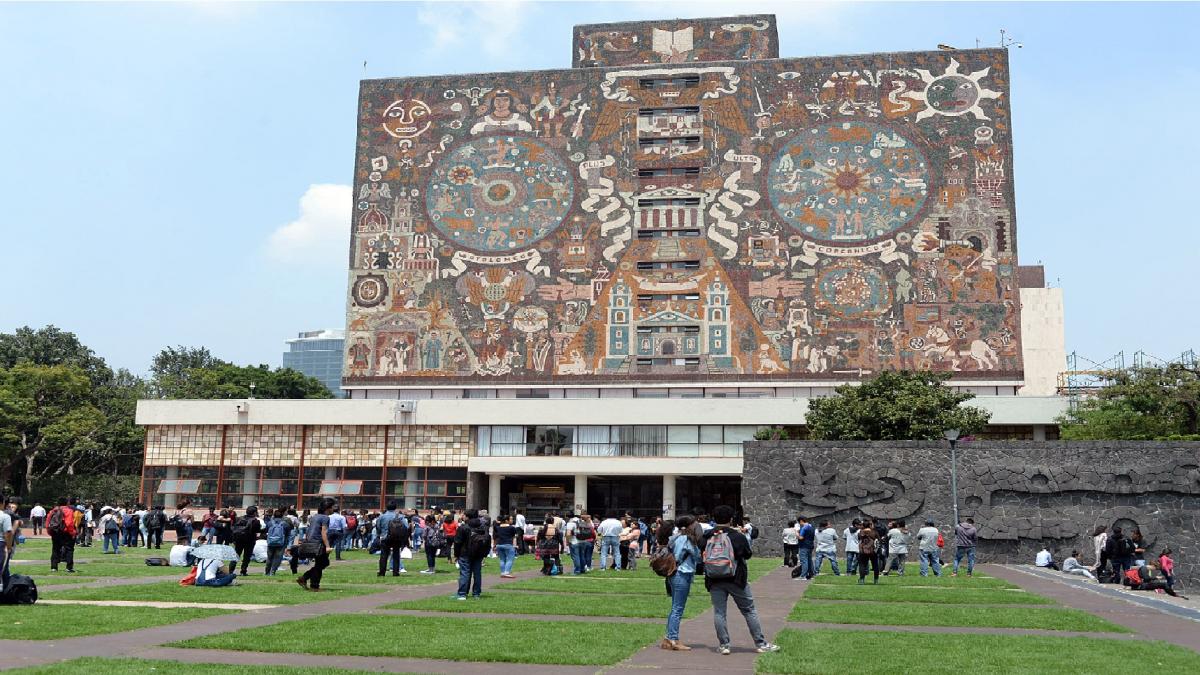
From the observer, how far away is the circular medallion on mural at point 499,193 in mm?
64375

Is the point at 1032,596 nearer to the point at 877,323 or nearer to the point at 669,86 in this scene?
the point at 877,323

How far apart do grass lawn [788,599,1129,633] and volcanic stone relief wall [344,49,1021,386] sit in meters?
41.7

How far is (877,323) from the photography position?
198 feet

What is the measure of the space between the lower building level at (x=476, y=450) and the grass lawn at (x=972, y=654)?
1745 inches

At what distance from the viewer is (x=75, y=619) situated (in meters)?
15.1

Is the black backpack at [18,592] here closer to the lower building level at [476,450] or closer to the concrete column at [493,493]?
the lower building level at [476,450]

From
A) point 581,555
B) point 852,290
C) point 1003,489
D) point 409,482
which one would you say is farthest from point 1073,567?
point 409,482

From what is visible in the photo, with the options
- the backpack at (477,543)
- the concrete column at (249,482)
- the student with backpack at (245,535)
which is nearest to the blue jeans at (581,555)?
the student with backpack at (245,535)

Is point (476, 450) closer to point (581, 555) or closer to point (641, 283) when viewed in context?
point (641, 283)

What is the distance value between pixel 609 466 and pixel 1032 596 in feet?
128

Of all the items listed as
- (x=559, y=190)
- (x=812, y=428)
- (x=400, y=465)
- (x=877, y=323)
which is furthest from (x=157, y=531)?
(x=877, y=323)

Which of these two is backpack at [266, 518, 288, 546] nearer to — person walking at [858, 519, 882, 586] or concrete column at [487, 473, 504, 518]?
person walking at [858, 519, 882, 586]

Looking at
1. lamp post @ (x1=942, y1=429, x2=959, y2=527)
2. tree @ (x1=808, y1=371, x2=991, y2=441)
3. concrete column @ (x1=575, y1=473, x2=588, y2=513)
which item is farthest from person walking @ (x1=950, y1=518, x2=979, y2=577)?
concrete column @ (x1=575, y1=473, x2=588, y2=513)

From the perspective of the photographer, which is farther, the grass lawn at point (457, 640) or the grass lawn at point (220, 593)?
the grass lawn at point (220, 593)
